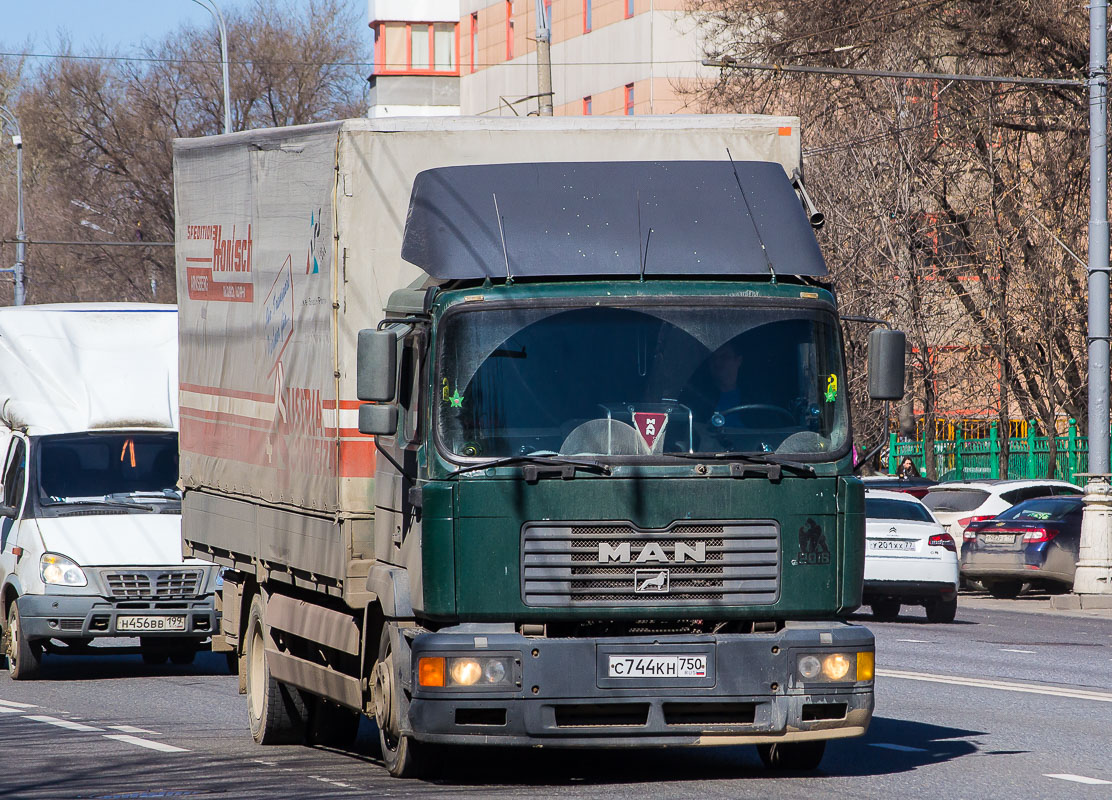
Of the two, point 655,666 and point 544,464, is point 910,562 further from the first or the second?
A: point 544,464

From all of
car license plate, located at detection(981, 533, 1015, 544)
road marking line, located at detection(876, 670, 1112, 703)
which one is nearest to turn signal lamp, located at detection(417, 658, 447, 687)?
road marking line, located at detection(876, 670, 1112, 703)

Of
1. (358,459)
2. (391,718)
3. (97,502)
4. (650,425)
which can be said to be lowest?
(391,718)

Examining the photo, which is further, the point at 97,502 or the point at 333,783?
the point at 97,502

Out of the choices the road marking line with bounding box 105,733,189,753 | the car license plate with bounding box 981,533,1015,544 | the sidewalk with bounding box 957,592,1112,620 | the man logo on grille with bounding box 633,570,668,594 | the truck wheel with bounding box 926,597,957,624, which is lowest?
the sidewalk with bounding box 957,592,1112,620

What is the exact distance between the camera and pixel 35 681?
15641mm

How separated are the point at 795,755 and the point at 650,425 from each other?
211 centimetres

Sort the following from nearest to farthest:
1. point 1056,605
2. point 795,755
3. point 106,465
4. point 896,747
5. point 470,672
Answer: point 470,672 → point 795,755 → point 896,747 → point 106,465 → point 1056,605

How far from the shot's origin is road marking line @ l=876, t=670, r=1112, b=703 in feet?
44.1

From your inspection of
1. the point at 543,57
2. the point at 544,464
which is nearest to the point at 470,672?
the point at 544,464

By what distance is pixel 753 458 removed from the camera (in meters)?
8.71

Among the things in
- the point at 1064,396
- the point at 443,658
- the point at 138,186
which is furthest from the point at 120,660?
the point at 138,186

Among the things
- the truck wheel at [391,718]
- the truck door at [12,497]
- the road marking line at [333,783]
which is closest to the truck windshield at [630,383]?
the truck wheel at [391,718]

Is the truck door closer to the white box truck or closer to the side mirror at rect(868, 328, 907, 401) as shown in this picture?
the white box truck

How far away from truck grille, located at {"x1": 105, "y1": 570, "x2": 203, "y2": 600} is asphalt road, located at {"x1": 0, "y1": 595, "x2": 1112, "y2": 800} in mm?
722
